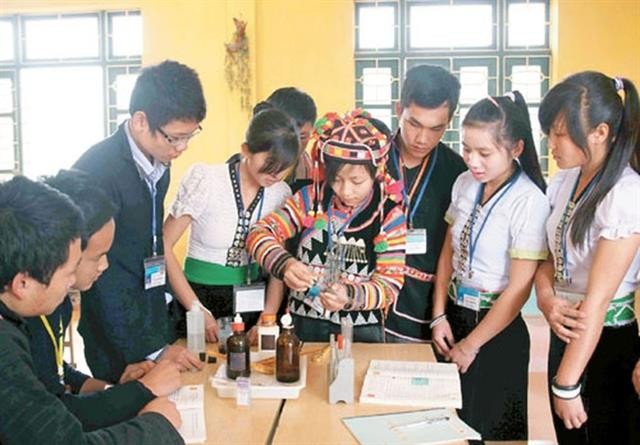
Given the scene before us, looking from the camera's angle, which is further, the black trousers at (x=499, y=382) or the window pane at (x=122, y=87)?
the window pane at (x=122, y=87)

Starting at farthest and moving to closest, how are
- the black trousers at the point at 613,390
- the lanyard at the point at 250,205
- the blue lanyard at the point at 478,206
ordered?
the lanyard at the point at 250,205 < the blue lanyard at the point at 478,206 < the black trousers at the point at 613,390

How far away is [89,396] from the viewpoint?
1.50 metres

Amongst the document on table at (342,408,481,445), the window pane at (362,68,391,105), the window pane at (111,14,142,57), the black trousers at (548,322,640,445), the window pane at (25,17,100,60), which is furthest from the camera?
the window pane at (25,17,100,60)

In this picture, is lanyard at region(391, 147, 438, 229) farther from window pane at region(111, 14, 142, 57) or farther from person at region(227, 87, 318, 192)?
window pane at region(111, 14, 142, 57)

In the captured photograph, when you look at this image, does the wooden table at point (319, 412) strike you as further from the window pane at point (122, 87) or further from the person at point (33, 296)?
the window pane at point (122, 87)

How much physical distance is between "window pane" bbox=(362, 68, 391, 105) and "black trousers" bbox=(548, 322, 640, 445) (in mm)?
4548

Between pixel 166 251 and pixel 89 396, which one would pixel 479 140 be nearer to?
pixel 166 251

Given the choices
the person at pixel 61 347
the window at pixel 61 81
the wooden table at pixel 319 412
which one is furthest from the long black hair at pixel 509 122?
the window at pixel 61 81

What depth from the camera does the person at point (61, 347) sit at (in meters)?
1.43

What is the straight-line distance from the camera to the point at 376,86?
19.9 ft

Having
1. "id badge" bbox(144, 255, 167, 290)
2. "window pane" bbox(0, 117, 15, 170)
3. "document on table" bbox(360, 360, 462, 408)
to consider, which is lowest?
"document on table" bbox(360, 360, 462, 408)

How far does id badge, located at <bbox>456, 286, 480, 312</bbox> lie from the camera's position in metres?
2.04

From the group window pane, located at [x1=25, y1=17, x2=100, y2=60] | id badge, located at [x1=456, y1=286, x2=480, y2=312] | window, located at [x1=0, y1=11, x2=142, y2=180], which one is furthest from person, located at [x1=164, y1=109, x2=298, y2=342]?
window pane, located at [x1=25, y1=17, x2=100, y2=60]

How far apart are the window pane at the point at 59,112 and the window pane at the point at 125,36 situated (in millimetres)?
306
